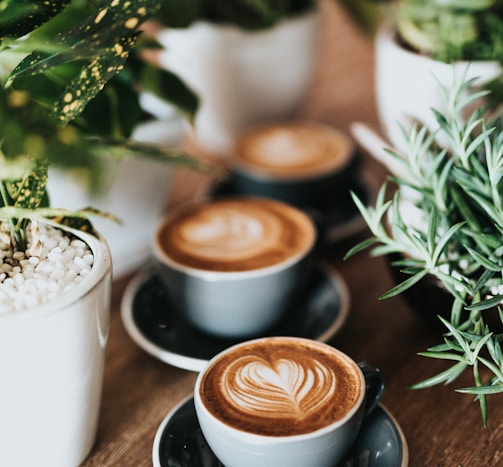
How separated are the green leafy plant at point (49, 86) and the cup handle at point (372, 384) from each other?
25cm

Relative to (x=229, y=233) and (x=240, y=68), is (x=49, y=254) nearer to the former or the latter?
(x=229, y=233)

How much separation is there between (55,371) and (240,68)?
22.8 inches

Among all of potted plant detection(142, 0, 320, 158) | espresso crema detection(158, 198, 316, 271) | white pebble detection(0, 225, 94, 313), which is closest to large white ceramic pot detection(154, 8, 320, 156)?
potted plant detection(142, 0, 320, 158)

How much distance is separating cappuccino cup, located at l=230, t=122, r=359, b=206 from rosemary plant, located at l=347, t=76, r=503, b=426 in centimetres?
23

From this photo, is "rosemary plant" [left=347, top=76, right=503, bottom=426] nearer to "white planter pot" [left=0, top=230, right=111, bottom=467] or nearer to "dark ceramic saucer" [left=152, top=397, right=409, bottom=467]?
"dark ceramic saucer" [left=152, top=397, right=409, bottom=467]

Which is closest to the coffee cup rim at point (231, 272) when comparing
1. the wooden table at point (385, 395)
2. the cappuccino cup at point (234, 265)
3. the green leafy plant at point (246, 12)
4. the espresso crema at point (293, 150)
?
the cappuccino cup at point (234, 265)

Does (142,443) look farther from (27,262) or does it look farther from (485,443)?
(485,443)

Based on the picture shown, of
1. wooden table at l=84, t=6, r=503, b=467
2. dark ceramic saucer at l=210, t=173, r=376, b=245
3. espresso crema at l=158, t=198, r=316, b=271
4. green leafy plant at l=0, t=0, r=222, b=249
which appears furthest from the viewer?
dark ceramic saucer at l=210, t=173, r=376, b=245

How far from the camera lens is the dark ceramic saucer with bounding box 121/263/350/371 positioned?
0.67 meters

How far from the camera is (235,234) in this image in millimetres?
721

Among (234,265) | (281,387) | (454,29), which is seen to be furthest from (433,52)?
(281,387)

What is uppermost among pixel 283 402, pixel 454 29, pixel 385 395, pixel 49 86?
pixel 49 86

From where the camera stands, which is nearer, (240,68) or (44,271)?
(44,271)

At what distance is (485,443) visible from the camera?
22.5 inches
